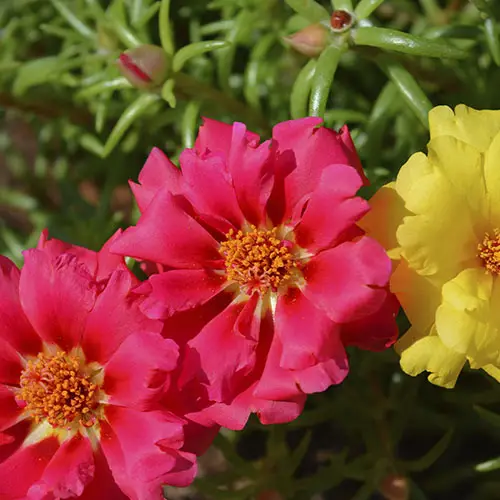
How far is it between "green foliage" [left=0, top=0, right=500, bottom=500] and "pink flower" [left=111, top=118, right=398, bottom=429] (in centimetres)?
26

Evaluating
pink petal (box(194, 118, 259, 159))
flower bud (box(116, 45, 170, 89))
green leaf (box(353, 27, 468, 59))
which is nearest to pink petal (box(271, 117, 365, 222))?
pink petal (box(194, 118, 259, 159))

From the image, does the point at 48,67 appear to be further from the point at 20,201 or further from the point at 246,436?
the point at 246,436

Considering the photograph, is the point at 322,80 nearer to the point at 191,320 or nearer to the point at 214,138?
the point at 214,138

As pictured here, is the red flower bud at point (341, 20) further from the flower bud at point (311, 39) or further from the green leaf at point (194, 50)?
the green leaf at point (194, 50)

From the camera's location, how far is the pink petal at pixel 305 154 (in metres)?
1.08

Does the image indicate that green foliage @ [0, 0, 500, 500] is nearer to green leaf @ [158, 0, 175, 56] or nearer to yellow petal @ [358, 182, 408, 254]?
green leaf @ [158, 0, 175, 56]

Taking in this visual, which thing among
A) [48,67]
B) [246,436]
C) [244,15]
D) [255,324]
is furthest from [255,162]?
[246,436]

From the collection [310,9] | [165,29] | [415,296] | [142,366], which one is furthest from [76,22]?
[415,296]

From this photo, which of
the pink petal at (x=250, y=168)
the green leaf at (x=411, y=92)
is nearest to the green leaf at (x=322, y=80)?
the green leaf at (x=411, y=92)

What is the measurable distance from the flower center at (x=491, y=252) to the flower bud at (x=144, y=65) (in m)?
0.69

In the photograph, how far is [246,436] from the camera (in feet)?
7.22

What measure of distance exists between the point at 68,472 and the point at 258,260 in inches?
16.2

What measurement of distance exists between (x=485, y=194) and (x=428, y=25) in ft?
3.20

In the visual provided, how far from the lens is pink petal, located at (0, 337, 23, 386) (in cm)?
122
